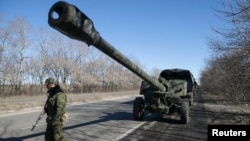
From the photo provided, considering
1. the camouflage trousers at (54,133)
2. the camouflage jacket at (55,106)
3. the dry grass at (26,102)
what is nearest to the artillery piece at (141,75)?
the camouflage jacket at (55,106)

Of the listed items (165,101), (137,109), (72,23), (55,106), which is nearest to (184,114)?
(165,101)

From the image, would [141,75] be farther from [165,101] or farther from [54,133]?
[54,133]

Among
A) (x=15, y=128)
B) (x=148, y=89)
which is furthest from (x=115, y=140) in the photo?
(x=148, y=89)

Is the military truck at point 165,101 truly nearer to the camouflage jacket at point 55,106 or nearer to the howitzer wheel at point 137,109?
the howitzer wheel at point 137,109

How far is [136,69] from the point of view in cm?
1213

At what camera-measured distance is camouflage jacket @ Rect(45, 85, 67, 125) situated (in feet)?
26.0

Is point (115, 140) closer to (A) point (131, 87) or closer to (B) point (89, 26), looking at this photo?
(B) point (89, 26)

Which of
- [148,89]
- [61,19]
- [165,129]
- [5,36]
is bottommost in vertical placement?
[165,129]

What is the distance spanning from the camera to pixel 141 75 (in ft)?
43.7

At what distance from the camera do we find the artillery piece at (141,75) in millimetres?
6023

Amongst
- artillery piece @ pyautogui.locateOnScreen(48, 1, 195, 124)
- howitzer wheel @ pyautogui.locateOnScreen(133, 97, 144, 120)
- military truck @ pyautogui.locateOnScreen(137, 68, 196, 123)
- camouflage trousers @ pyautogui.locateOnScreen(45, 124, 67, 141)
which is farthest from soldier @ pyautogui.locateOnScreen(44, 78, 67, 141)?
howitzer wheel @ pyautogui.locateOnScreen(133, 97, 144, 120)

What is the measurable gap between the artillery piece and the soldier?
143 cm

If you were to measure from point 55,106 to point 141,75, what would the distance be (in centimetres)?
578

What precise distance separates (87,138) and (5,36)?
156 feet
